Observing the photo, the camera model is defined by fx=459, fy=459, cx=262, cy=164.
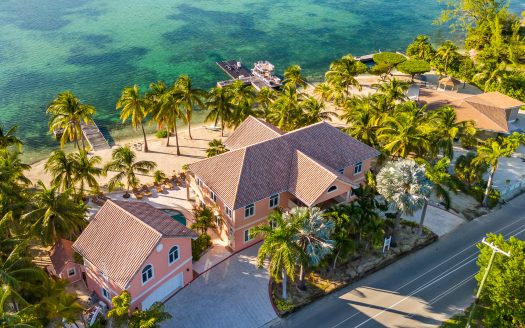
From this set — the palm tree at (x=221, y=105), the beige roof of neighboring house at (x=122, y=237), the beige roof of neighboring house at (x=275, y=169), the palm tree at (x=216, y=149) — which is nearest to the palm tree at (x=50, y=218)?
the beige roof of neighboring house at (x=122, y=237)

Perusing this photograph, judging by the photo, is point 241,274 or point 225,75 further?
point 225,75

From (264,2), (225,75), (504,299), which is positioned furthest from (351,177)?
(264,2)

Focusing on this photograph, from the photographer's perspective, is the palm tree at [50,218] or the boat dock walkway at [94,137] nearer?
the palm tree at [50,218]

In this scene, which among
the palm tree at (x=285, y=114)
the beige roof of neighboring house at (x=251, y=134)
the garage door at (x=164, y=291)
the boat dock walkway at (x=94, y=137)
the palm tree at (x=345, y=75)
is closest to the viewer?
the garage door at (x=164, y=291)

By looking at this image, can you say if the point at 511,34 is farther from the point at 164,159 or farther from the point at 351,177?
the point at 164,159

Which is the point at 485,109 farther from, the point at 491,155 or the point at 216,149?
the point at 216,149

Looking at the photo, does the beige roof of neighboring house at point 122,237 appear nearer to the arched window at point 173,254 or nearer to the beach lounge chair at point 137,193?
the arched window at point 173,254
